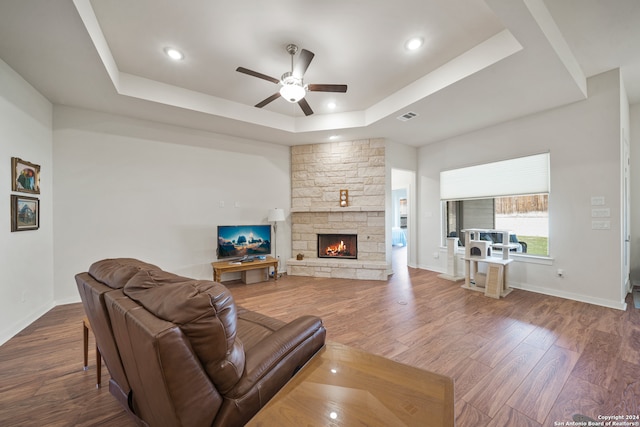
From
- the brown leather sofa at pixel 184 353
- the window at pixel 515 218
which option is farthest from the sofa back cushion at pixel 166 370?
the window at pixel 515 218

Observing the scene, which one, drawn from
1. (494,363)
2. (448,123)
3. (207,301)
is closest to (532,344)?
(494,363)

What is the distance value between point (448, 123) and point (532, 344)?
344cm

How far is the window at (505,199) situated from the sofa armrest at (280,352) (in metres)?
4.37

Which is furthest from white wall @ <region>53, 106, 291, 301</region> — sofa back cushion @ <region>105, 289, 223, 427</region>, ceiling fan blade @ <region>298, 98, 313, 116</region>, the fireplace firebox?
sofa back cushion @ <region>105, 289, 223, 427</region>

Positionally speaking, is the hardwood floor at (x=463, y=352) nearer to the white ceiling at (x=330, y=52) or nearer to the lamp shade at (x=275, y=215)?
the lamp shade at (x=275, y=215)

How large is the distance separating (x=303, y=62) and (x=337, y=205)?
125 inches

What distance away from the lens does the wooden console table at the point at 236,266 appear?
4273 mm

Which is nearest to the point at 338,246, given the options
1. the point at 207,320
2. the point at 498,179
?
the point at 498,179

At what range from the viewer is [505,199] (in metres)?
4.48

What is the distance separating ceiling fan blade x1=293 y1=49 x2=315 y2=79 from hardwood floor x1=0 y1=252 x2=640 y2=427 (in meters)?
2.82

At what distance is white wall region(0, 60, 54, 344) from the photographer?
255cm

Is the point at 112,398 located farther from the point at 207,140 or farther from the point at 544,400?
the point at 207,140

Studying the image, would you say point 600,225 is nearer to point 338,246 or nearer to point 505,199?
point 505,199

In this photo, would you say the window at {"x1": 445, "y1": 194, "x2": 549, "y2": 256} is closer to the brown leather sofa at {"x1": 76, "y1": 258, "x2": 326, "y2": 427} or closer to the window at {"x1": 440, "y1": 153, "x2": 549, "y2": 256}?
the window at {"x1": 440, "y1": 153, "x2": 549, "y2": 256}
